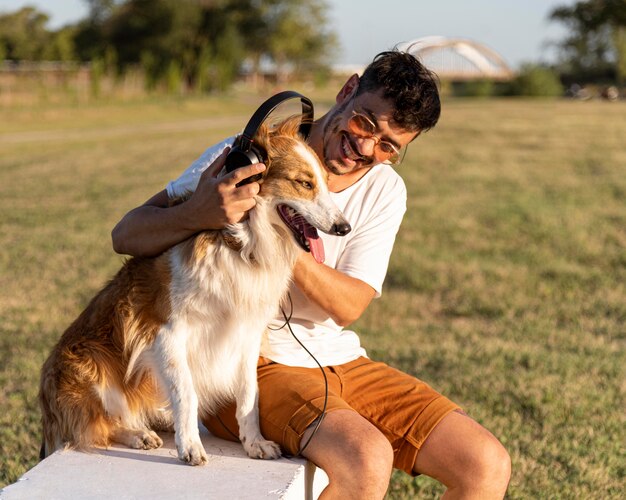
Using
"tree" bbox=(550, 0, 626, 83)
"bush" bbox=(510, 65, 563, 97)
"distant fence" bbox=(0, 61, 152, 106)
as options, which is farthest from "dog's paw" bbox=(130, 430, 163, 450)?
"bush" bbox=(510, 65, 563, 97)

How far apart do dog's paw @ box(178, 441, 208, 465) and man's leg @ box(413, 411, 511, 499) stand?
81 centimetres

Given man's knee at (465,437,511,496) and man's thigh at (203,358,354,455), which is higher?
man's thigh at (203,358,354,455)

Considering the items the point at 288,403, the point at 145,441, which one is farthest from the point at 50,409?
the point at 288,403

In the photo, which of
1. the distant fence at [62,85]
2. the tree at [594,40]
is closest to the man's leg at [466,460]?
the distant fence at [62,85]

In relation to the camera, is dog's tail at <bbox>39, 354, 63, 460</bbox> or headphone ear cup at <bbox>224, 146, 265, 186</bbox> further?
dog's tail at <bbox>39, 354, 63, 460</bbox>

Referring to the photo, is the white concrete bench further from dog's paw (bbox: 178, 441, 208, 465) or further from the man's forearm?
the man's forearm

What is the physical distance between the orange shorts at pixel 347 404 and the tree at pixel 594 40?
32.9m

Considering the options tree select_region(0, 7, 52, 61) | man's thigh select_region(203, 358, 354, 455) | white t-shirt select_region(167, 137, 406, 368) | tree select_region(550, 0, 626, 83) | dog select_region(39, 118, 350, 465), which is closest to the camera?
dog select_region(39, 118, 350, 465)

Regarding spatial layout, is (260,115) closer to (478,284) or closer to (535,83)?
(478,284)

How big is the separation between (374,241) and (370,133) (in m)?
0.48

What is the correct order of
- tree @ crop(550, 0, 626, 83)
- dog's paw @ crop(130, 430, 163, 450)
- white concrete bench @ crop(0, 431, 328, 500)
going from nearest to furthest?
1. white concrete bench @ crop(0, 431, 328, 500)
2. dog's paw @ crop(130, 430, 163, 450)
3. tree @ crop(550, 0, 626, 83)

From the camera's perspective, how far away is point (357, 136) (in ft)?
10.6

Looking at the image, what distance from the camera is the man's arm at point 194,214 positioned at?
2.80 m

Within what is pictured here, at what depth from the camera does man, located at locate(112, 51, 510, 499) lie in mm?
2840
